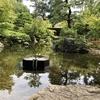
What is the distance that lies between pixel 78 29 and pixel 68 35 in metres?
1.23

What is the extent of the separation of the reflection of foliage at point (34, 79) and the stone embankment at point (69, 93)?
86.9 inches

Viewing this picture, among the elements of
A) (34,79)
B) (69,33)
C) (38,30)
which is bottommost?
(34,79)

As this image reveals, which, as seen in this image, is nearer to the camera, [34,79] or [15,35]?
[34,79]

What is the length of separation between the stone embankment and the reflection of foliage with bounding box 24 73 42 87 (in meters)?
2.21

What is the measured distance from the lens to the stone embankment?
632 centimetres

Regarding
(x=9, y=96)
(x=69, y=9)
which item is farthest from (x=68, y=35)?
(x=9, y=96)

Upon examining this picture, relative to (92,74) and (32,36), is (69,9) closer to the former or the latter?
(32,36)

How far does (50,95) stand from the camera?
6.49 meters

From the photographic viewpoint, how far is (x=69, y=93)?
21.7 ft

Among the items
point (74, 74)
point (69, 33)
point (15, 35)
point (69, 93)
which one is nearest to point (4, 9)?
point (15, 35)

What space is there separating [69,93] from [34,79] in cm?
359

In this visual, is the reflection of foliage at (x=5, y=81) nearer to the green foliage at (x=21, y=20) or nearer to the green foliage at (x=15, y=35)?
the green foliage at (x=15, y=35)

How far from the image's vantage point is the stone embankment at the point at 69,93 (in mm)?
6324

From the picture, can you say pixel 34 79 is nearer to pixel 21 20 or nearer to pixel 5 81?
pixel 5 81
